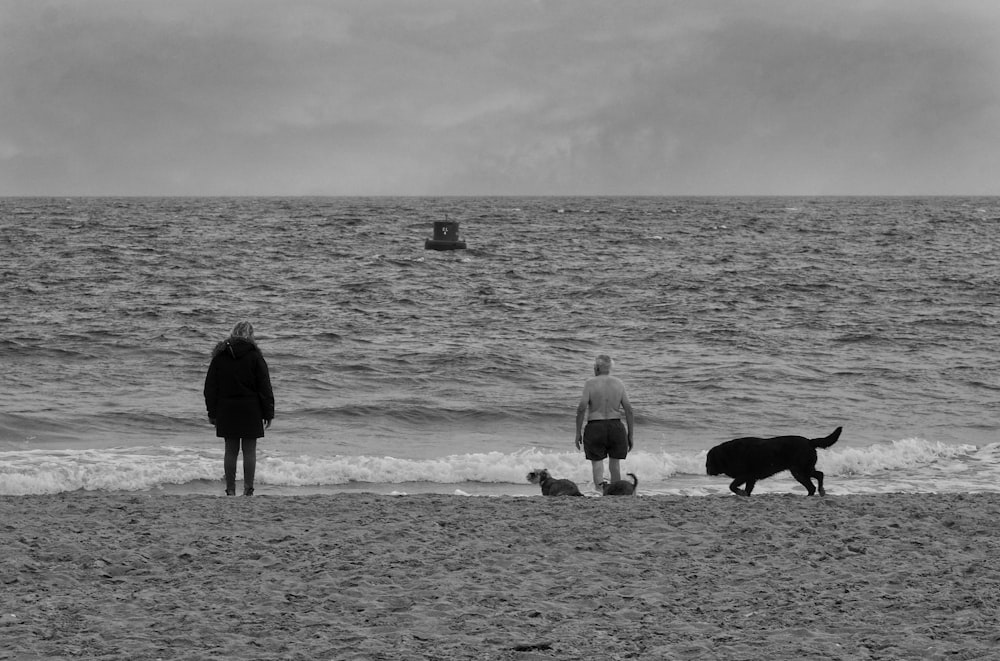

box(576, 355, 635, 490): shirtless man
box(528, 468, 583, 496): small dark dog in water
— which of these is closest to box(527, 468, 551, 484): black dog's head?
box(528, 468, 583, 496): small dark dog in water

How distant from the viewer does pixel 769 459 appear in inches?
372

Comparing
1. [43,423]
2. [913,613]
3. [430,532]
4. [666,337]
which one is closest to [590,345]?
[666,337]

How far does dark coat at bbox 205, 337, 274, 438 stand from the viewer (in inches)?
361

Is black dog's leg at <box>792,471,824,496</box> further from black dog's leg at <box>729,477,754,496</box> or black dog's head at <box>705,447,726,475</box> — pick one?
black dog's head at <box>705,447,726,475</box>

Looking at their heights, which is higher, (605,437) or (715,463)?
(605,437)

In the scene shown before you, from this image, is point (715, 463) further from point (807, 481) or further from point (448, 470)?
point (448, 470)

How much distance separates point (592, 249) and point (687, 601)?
4686cm

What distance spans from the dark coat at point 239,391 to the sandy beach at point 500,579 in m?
1.06

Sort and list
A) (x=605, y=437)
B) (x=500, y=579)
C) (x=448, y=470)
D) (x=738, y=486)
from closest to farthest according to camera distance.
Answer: (x=500, y=579)
(x=738, y=486)
(x=605, y=437)
(x=448, y=470)

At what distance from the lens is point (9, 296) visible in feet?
97.9

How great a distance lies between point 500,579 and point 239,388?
155 inches

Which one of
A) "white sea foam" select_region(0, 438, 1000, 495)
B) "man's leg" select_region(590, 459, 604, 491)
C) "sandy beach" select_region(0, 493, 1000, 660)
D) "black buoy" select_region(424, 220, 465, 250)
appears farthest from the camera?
"black buoy" select_region(424, 220, 465, 250)

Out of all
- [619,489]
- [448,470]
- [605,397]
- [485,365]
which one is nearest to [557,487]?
[619,489]

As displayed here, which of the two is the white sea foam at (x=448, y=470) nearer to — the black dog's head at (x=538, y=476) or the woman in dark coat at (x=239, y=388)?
the black dog's head at (x=538, y=476)
